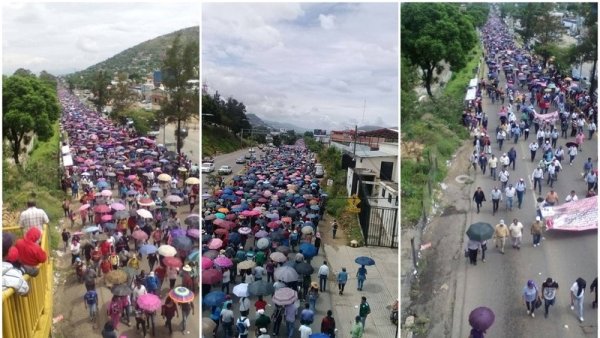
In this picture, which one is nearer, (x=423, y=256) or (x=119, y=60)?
(x=423, y=256)

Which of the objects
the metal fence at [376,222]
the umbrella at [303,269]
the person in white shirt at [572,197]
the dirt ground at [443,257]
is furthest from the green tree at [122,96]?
the person in white shirt at [572,197]

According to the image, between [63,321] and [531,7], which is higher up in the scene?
[531,7]

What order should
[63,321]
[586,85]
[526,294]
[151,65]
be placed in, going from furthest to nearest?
[586,85] < [151,65] < [63,321] < [526,294]

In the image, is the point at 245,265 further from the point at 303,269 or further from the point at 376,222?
the point at 376,222

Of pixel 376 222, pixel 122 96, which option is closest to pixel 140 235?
pixel 122 96

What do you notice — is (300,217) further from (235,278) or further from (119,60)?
(119,60)

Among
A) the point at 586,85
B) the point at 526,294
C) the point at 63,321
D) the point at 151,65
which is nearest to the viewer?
the point at 526,294

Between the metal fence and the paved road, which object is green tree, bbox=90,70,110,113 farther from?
the paved road

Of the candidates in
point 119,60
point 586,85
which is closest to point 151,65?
point 119,60
